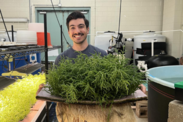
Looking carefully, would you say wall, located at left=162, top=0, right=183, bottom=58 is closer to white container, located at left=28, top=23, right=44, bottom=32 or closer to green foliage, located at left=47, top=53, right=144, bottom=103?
white container, located at left=28, top=23, right=44, bottom=32

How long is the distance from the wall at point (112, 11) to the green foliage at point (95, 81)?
4.71 meters

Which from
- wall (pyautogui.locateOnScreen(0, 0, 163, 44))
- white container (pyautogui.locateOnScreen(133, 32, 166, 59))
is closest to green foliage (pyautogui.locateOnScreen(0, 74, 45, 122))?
white container (pyautogui.locateOnScreen(133, 32, 166, 59))

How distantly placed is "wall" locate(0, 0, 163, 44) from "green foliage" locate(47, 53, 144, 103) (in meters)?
4.71

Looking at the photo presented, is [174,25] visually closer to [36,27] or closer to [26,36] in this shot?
[36,27]

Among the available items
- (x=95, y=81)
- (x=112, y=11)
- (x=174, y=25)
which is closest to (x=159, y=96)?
(x=95, y=81)

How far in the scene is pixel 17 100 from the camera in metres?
1.35

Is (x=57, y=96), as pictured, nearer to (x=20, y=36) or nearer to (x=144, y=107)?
(x=20, y=36)

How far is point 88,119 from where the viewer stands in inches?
23.2

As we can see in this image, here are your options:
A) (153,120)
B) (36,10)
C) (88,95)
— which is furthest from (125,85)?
(36,10)

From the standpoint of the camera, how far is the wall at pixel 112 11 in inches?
199

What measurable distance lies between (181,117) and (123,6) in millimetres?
4929

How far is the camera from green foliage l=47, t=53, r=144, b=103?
1.74ft

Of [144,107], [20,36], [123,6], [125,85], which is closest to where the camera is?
[125,85]

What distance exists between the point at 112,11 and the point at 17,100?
4452 millimetres
